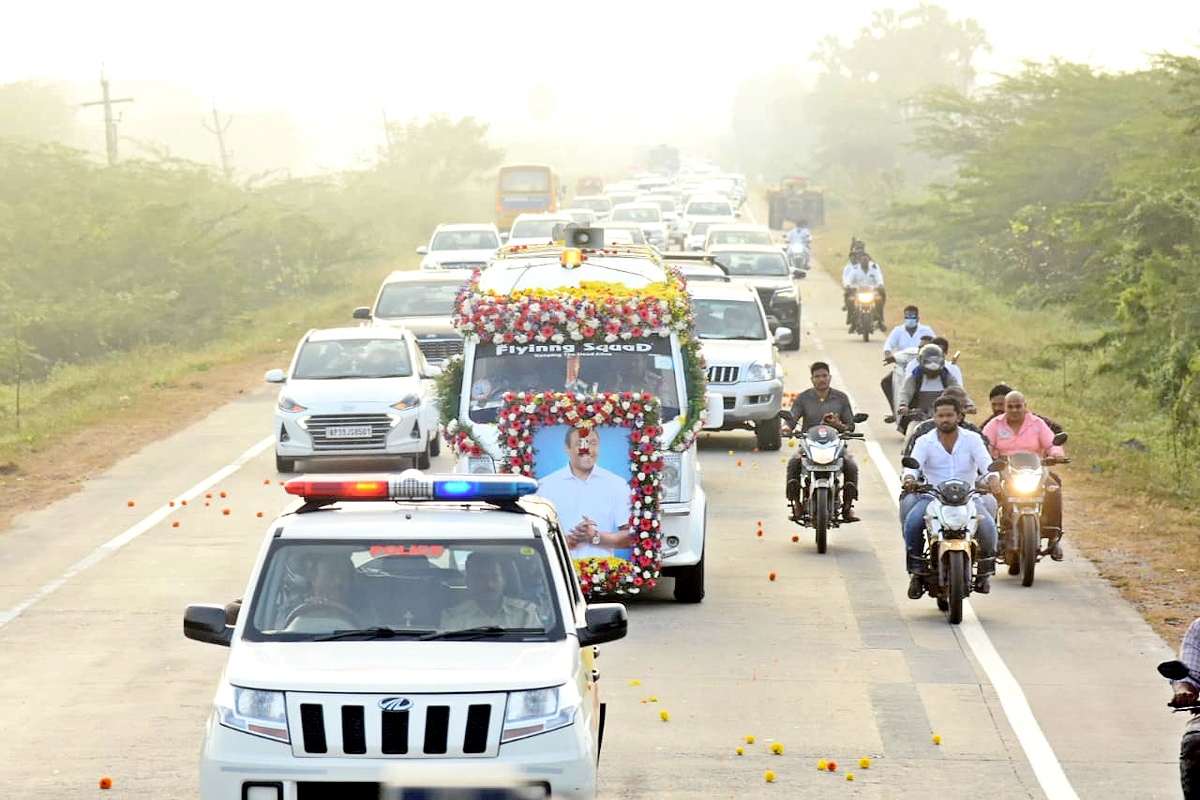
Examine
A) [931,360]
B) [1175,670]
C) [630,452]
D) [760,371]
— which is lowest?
[760,371]

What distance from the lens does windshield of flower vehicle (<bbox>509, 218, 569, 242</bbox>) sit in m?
50.4

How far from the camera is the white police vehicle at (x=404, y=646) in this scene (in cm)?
802

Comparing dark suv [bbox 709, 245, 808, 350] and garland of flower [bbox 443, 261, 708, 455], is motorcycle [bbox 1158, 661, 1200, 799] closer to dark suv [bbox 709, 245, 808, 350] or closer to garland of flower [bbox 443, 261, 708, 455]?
garland of flower [bbox 443, 261, 708, 455]

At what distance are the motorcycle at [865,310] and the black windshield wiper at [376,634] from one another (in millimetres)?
32312

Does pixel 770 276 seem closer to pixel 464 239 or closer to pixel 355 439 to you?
pixel 464 239

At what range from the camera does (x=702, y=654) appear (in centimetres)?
1374

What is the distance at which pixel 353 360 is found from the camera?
2517cm

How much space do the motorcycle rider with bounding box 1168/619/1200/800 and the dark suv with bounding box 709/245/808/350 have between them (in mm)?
29866

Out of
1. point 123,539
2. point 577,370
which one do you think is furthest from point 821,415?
point 123,539

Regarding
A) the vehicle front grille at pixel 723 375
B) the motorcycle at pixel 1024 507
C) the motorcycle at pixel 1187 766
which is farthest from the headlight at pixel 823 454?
the motorcycle at pixel 1187 766

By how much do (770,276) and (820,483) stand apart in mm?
22968

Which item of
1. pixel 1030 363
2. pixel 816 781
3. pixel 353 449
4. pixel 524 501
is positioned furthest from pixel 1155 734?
pixel 1030 363

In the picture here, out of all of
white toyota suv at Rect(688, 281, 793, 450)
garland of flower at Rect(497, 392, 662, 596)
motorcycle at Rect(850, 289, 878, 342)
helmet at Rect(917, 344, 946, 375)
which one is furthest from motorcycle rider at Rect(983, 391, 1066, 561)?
motorcycle at Rect(850, 289, 878, 342)

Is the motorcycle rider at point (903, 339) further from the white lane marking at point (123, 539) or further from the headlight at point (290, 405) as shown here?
the white lane marking at point (123, 539)
